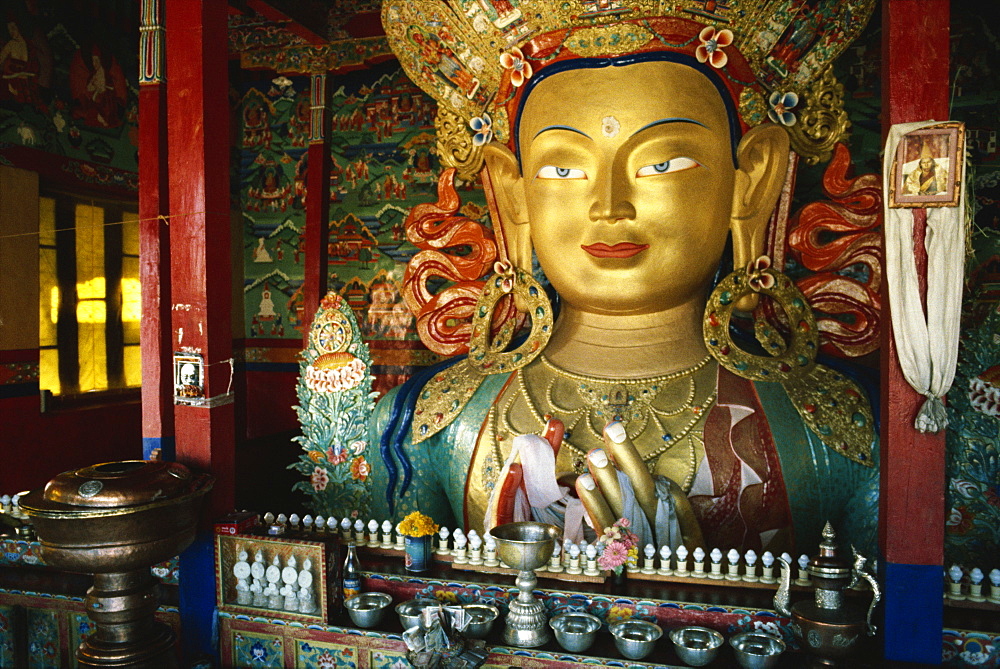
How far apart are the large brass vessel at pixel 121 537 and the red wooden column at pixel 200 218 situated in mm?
344

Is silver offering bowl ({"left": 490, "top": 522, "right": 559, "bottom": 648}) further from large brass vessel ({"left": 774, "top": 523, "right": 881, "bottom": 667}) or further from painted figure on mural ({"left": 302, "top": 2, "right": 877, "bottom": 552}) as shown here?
large brass vessel ({"left": 774, "top": 523, "right": 881, "bottom": 667})

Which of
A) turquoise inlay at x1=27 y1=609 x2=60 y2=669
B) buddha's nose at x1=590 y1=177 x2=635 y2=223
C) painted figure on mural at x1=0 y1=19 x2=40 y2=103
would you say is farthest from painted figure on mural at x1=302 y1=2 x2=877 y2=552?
painted figure on mural at x1=0 y1=19 x2=40 y2=103

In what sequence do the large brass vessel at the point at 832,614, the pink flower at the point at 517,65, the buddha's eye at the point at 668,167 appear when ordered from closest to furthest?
the large brass vessel at the point at 832,614, the buddha's eye at the point at 668,167, the pink flower at the point at 517,65

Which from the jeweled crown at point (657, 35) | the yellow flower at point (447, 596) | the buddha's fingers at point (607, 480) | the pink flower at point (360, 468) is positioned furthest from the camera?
the pink flower at point (360, 468)

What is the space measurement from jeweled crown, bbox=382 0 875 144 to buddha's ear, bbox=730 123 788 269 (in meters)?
0.16

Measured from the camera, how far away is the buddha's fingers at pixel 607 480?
3.76m

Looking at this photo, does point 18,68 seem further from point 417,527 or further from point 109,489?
point 417,527

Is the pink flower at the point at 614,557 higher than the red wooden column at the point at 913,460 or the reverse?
the reverse

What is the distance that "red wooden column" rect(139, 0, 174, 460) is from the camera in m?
4.71

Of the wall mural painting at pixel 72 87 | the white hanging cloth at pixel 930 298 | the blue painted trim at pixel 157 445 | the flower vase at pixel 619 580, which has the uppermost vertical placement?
the wall mural painting at pixel 72 87

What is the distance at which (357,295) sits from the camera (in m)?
7.18

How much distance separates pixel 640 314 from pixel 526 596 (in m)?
2.03

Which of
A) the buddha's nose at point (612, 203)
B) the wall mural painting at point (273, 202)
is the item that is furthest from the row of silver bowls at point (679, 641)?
the wall mural painting at point (273, 202)

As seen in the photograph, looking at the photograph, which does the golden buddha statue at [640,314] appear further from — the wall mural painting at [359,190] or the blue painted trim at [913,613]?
the wall mural painting at [359,190]
